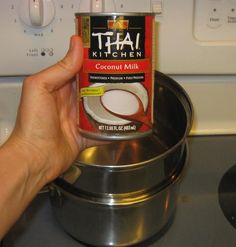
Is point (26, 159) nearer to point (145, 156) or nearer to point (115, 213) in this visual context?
point (115, 213)

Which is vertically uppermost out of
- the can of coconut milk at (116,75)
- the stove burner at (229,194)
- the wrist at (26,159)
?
the can of coconut milk at (116,75)

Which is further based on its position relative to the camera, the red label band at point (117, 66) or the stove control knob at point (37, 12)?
the stove control knob at point (37, 12)

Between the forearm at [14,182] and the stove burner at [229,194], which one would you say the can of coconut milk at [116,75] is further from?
the stove burner at [229,194]

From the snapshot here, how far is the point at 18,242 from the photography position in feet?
1.76

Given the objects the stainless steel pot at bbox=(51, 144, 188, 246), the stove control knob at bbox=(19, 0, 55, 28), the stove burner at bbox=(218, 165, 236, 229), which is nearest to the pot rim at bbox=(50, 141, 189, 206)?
the stainless steel pot at bbox=(51, 144, 188, 246)

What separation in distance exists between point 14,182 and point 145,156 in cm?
30

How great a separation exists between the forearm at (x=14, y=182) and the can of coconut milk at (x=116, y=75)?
0.09 m

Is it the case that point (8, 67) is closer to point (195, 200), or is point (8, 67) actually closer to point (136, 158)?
point (136, 158)

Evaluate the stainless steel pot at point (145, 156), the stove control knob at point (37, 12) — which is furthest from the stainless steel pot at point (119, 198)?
the stove control knob at point (37, 12)

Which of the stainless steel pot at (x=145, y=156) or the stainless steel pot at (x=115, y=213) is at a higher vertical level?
the stainless steel pot at (x=145, y=156)

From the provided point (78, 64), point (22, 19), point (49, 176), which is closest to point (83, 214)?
point (49, 176)

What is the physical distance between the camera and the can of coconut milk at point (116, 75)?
1.43 ft

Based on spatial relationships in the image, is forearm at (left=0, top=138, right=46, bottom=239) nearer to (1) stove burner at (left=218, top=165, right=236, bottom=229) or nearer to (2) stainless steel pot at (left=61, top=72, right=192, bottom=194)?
(2) stainless steel pot at (left=61, top=72, right=192, bottom=194)

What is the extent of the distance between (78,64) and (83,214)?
0.20 meters
